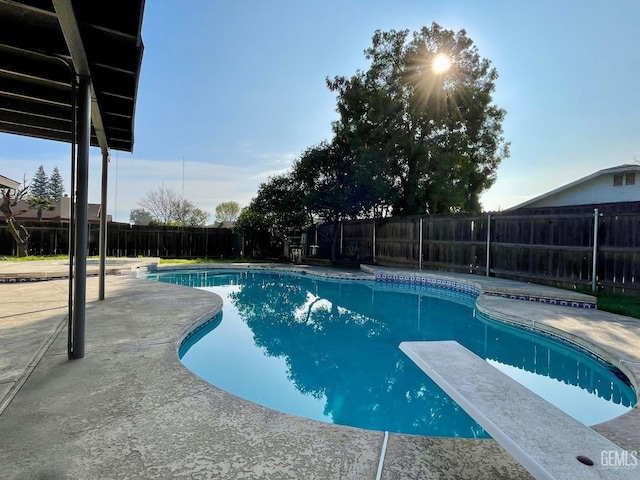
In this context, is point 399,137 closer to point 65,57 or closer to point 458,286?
point 458,286

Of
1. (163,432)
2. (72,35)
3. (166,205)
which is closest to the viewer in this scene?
(163,432)

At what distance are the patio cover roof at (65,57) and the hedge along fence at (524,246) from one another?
8.53m

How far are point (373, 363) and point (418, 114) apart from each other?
11.7m

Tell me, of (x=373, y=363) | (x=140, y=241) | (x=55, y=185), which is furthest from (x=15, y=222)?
(x=55, y=185)

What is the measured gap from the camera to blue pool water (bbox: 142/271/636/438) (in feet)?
10.2

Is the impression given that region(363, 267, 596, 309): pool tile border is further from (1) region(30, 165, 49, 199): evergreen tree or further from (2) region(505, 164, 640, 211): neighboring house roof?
(1) region(30, 165, 49, 199): evergreen tree

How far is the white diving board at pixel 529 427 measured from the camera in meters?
1.36

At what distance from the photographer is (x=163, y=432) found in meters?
2.00

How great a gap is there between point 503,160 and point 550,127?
17.4ft

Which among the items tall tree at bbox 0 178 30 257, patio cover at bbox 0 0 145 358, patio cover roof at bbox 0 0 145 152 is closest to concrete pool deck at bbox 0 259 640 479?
patio cover at bbox 0 0 145 358

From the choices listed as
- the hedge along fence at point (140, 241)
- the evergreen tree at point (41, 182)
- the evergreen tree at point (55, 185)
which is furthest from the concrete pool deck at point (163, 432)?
the evergreen tree at point (55, 185)

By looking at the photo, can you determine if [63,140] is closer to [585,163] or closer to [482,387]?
[482,387]

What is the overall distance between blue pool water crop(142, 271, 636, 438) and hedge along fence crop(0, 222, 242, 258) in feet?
34.9

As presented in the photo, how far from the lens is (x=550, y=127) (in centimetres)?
1085
